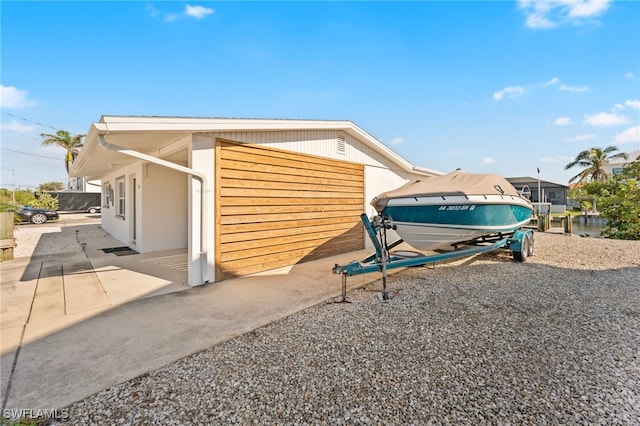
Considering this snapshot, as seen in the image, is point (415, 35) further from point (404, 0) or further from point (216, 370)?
point (216, 370)

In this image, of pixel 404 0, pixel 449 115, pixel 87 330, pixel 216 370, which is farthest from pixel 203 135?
pixel 449 115

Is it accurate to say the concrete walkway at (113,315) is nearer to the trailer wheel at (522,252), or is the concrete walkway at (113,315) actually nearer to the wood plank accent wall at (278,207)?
the wood plank accent wall at (278,207)

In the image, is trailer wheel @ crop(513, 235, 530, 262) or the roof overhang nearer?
the roof overhang

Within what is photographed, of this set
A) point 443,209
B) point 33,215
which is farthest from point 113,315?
point 33,215

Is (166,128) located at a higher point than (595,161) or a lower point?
lower

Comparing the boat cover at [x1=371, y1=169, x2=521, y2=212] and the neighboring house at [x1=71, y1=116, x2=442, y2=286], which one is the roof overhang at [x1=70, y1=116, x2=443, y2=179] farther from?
the boat cover at [x1=371, y1=169, x2=521, y2=212]

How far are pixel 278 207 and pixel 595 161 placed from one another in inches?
1476

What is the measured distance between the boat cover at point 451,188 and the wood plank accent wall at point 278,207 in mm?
1950

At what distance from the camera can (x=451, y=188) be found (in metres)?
5.29

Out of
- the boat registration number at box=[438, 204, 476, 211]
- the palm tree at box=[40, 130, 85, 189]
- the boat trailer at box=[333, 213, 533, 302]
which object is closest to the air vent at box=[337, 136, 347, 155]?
the boat trailer at box=[333, 213, 533, 302]

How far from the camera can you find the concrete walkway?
2395 mm

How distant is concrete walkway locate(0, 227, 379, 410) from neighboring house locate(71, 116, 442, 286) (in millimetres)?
647

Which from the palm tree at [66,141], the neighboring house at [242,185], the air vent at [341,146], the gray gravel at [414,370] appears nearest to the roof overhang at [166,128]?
the neighboring house at [242,185]

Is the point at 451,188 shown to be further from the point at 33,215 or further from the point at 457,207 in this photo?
the point at 33,215
